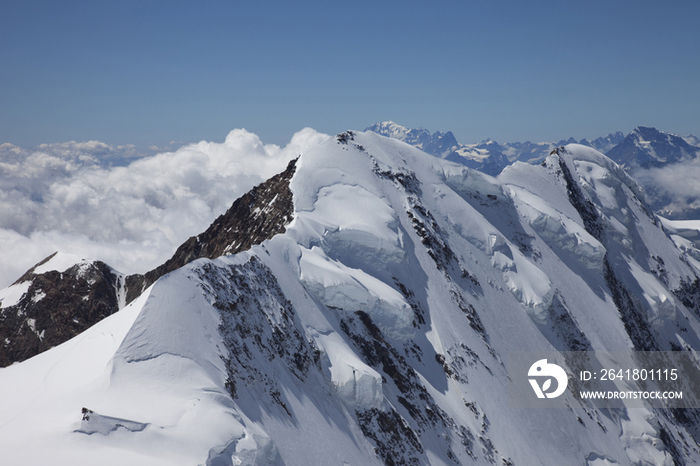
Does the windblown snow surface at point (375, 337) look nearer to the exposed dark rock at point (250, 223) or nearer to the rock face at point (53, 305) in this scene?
the exposed dark rock at point (250, 223)

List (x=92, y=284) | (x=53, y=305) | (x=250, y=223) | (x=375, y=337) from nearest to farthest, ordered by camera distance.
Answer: (x=375, y=337)
(x=250, y=223)
(x=53, y=305)
(x=92, y=284)

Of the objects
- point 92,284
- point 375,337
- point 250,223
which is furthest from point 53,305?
point 375,337

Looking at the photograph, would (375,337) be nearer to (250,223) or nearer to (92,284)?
(250,223)

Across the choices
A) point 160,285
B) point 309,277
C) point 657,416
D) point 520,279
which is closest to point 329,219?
point 309,277

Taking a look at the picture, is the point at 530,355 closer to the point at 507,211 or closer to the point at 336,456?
the point at 507,211

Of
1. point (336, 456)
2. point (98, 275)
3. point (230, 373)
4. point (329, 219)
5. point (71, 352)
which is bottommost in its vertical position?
point (336, 456)

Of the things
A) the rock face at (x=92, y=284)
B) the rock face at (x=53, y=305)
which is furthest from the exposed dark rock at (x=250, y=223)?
the rock face at (x=53, y=305)
